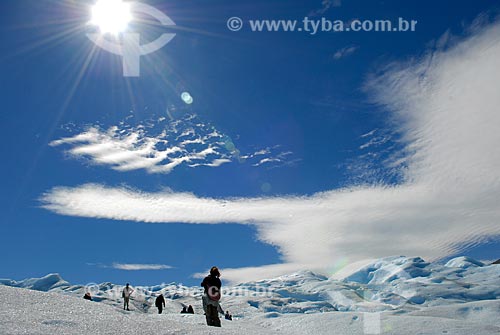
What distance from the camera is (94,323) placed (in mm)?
9258

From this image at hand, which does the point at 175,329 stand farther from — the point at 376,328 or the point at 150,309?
the point at 150,309

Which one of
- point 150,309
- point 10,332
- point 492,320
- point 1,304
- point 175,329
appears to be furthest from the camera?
point 150,309

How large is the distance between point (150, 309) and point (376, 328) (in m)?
179

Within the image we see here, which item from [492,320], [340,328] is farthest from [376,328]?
[492,320]

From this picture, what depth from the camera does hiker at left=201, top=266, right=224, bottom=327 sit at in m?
12.4

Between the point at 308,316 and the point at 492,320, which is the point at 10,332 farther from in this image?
the point at 492,320

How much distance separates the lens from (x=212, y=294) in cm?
1241

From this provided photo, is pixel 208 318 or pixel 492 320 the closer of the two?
pixel 208 318

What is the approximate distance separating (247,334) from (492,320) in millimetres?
51705

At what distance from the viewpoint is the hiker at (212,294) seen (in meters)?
12.4

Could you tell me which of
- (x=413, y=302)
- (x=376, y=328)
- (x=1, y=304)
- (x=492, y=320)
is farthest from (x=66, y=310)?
(x=413, y=302)

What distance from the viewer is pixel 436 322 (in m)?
22.2

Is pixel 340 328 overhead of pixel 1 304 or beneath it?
beneath

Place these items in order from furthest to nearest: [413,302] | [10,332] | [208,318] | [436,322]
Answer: [413,302] → [436,322] → [208,318] → [10,332]
